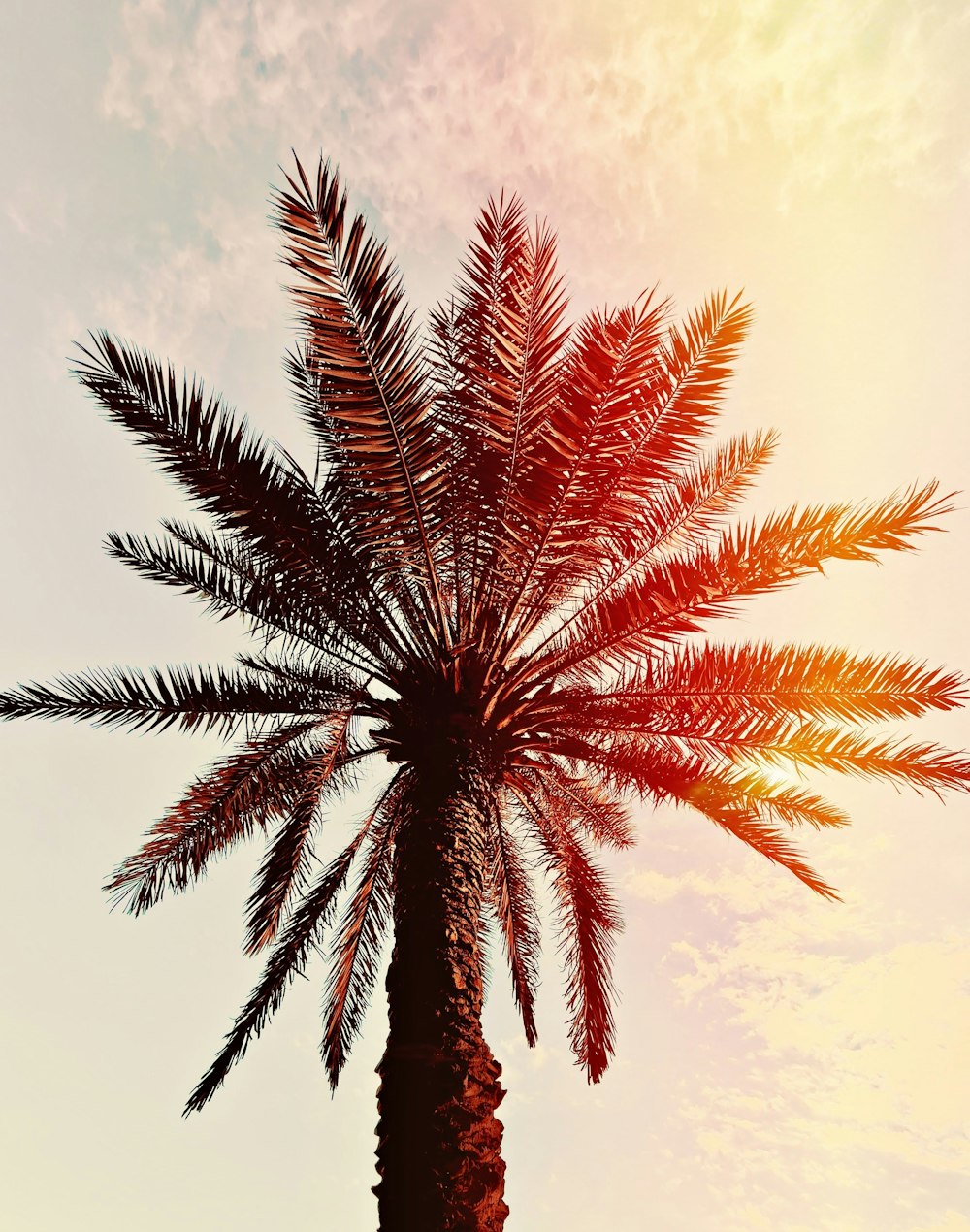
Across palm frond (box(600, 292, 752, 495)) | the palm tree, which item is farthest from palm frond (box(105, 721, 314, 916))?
palm frond (box(600, 292, 752, 495))

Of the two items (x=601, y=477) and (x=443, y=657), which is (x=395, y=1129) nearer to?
(x=443, y=657)

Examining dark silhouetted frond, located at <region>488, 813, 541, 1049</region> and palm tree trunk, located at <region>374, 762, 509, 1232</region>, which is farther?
dark silhouetted frond, located at <region>488, 813, 541, 1049</region>

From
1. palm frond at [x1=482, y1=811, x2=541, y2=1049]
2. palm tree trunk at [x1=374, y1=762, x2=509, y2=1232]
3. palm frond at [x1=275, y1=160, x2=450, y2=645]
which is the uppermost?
palm frond at [x1=275, y1=160, x2=450, y2=645]

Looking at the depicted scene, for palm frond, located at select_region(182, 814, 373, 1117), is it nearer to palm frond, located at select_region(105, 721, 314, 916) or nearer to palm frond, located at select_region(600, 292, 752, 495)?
palm frond, located at select_region(105, 721, 314, 916)

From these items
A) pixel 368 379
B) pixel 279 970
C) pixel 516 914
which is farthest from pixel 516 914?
pixel 368 379

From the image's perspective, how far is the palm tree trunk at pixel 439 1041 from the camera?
4.27 meters

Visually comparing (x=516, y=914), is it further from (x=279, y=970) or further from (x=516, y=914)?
(x=279, y=970)

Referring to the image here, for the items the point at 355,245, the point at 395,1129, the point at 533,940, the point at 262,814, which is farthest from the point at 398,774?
→ the point at 355,245

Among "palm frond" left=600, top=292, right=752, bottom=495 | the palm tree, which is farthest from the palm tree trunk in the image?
"palm frond" left=600, top=292, right=752, bottom=495

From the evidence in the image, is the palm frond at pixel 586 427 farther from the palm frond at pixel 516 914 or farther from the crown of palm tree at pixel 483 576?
the palm frond at pixel 516 914

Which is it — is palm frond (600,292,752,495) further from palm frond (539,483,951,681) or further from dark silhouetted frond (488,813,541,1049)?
dark silhouetted frond (488,813,541,1049)

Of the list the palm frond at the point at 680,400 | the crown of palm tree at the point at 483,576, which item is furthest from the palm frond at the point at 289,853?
the palm frond at the point at 680,400

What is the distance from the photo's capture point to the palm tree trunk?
4.27 meters

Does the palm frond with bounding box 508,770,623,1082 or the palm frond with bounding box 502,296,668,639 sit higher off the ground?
the palm frond with bounding box 502,296,668,639
